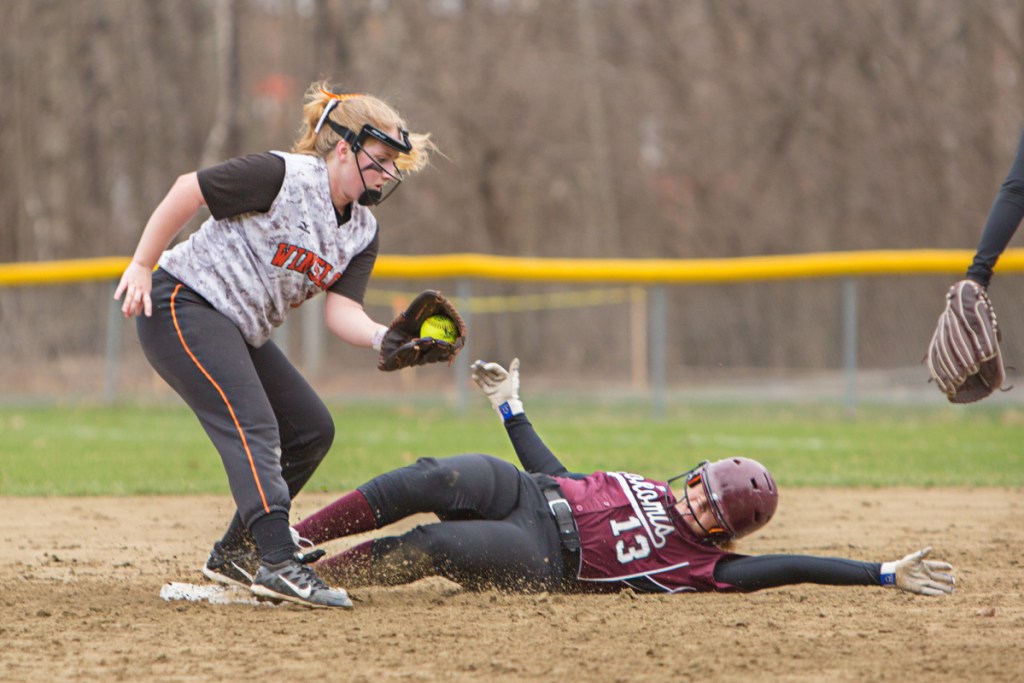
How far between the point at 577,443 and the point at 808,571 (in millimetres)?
6104

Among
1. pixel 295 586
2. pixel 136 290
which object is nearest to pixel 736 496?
pixel 295 586

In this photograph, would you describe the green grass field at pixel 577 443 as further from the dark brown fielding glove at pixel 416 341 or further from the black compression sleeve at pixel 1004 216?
the black compression sleeve at pixel 1004 216

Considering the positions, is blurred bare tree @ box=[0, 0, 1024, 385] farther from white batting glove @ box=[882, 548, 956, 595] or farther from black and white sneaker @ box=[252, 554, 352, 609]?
black and white sneaker @ box=[252, 554, 352, 609]

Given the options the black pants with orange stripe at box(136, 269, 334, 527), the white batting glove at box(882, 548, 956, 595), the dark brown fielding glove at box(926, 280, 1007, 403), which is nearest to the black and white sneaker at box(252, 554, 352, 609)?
the black pants with orange stripe at box(136, 269, 334, 527)

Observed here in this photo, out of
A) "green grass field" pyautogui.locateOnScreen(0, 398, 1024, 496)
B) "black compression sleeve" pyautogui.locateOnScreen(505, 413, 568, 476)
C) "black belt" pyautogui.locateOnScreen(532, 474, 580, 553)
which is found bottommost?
"green grass field" pyautogui.locateOnScreen(0, 398, 1024, 496)

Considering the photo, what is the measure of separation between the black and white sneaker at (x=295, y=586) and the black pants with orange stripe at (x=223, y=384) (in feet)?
0.61

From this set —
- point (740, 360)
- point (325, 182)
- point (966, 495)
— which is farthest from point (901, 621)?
point (740, 360)

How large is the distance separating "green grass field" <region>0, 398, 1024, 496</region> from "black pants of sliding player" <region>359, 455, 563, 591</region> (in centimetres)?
314

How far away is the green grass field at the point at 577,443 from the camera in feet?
27.5

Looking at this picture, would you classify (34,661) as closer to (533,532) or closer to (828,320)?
(533,532)

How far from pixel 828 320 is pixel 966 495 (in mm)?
6891

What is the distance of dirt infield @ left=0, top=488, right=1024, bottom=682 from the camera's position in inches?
137

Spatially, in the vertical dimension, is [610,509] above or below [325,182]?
below

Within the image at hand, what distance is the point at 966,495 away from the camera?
25.5ft
